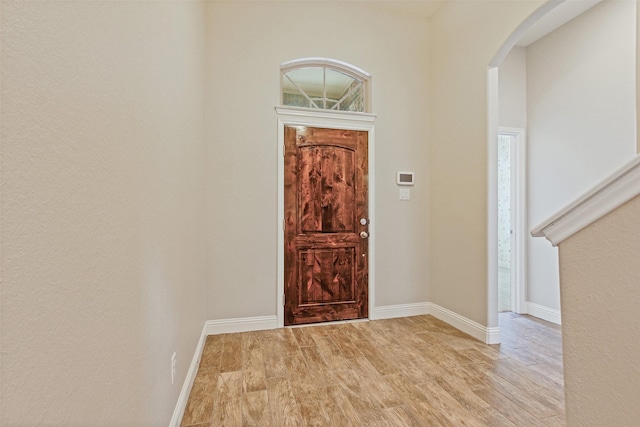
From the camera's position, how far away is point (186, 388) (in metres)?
1.84

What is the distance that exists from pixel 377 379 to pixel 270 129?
2451mm

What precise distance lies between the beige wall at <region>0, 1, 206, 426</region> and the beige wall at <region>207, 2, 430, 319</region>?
1556 millimetres

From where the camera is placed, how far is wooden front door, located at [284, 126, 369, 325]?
3166mm

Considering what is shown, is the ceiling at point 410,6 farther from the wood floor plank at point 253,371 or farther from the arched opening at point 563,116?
the wood floor plank at point 253,371

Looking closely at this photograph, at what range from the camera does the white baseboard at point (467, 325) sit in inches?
107

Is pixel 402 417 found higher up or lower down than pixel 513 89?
lower down

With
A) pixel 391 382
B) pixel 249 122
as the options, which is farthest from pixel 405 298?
pixel 249 122

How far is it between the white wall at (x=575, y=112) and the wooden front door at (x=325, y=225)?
1.81 m

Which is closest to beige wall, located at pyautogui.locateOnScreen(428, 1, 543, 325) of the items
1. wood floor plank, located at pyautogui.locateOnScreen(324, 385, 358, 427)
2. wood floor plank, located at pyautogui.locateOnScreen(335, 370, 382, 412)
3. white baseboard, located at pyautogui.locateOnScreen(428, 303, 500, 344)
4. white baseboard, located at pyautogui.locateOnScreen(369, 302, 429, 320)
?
white baseboard, located at pyautogui.locateOnScreen(428, 303, 500, 344)

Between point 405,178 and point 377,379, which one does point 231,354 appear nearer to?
point 377,379

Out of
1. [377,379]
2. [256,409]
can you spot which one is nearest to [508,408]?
[377,379]

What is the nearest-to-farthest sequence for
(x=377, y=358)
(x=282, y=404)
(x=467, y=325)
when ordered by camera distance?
(x=282, y=404) → (x=377, y=358) → (x=467, y=325)

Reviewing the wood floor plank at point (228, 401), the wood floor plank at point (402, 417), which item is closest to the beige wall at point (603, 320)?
the wood floor plank at point (402, 417)

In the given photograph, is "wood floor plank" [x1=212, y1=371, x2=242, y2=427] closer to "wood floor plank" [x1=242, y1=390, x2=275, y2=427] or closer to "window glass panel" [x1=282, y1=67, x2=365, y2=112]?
"wood floor plank" [x1=242, y1=390, x2=275, y2=427]
